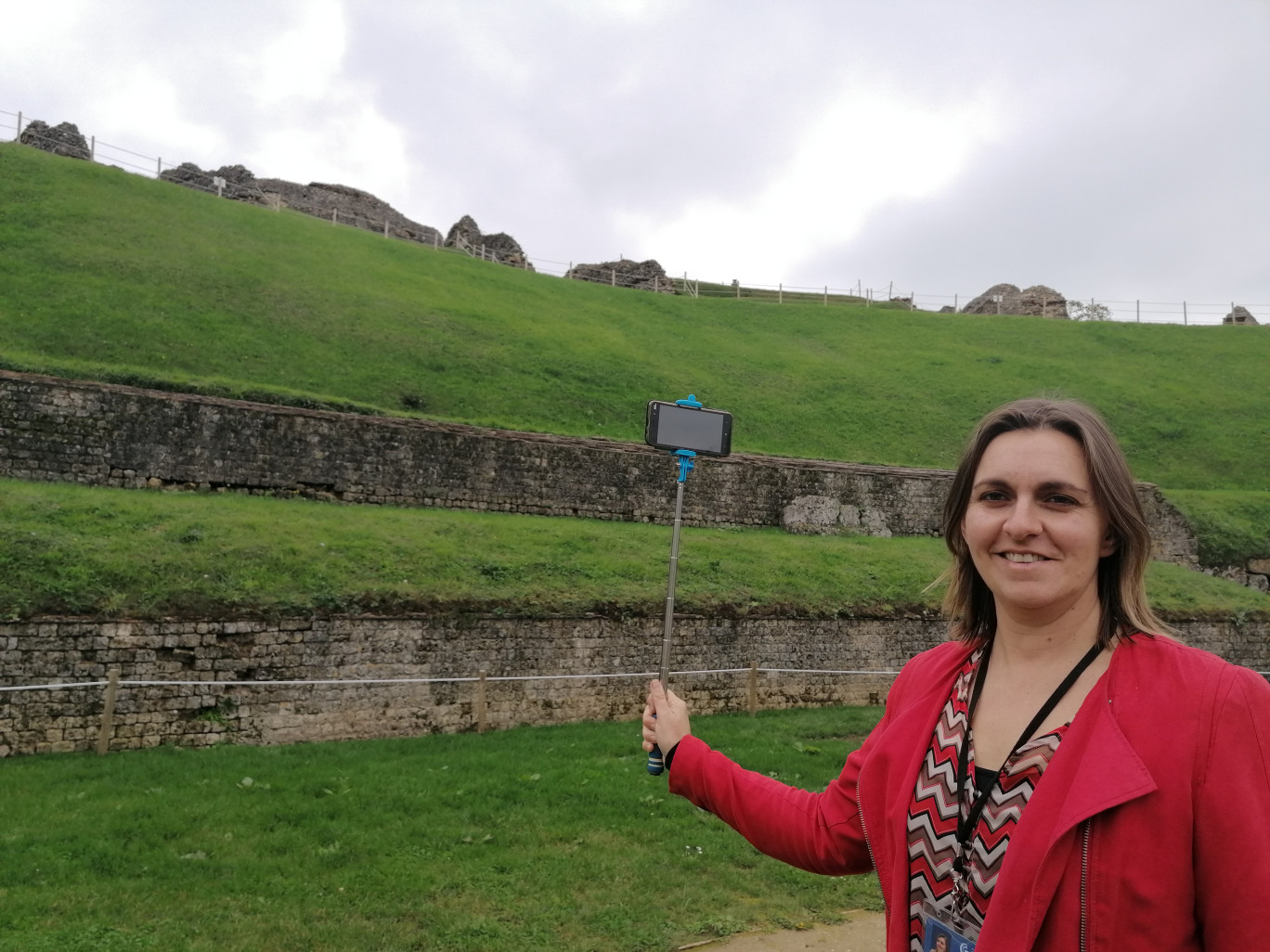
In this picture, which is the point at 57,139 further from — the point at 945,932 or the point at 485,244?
→ the point at 945,932

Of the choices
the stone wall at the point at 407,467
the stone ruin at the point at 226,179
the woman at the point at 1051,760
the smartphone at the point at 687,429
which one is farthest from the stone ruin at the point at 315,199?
the woman at the point at 1051,760

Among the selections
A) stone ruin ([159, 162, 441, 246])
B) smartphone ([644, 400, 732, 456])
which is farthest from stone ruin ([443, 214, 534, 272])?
smartphone ([644, 400, 732, 456])

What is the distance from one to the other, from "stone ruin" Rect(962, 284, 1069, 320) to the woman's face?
4724 centimetres

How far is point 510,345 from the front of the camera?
82.0 ft

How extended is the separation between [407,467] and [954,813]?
553 inches

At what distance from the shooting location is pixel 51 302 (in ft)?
61.1

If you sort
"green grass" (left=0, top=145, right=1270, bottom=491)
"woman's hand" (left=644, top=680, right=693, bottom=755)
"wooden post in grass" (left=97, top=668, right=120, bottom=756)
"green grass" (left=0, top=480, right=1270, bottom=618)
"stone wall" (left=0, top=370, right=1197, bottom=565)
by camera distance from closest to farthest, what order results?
"woman's hand" (left=644, top=680, right=693, bottom=755) → "wooden post in grass" (left=97, top=668, right=120, bottom=756) → "green grass" (left=0, top=480, right=1270, bottom=618) → "stone wall" (left=0, top=370, right=1197, bottom=565) → "green grass" (left=0, top=145, right=1270, bottom=491)

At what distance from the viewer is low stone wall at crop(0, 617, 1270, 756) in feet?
27.4

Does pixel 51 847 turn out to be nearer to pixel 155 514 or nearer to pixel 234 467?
pixel 155 514

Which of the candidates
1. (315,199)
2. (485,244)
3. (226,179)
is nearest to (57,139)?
(226,179)

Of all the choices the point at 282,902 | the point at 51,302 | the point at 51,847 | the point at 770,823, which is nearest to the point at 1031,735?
the point at 770,823

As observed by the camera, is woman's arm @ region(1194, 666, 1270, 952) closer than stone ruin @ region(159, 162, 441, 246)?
Yes

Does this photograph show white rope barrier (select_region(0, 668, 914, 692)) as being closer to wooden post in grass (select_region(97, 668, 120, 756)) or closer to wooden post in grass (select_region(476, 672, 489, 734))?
wooden post in grass (select_region(476, 672, 489, 734))

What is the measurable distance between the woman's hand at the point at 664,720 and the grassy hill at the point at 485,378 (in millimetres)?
3076
